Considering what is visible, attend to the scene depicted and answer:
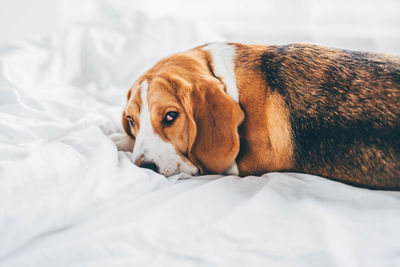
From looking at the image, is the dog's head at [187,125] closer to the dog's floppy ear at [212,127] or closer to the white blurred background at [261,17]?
the dog's floppy ear at [212,127]

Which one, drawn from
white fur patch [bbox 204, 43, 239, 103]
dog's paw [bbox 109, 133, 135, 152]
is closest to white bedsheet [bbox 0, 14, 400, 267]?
dog's paw [bbox 109, 133, 135, 152]

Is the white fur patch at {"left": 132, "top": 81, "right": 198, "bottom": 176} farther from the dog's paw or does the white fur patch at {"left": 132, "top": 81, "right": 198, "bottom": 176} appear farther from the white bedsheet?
the dog's paw

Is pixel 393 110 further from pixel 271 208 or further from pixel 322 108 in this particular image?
pixel 271 208

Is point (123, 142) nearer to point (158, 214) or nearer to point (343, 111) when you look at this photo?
point (158, 214)

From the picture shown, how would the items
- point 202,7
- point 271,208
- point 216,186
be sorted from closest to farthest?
point 271,208 < point 216,186 < point 202,7

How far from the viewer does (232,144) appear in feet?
4.26

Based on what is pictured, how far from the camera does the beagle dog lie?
3.97ft

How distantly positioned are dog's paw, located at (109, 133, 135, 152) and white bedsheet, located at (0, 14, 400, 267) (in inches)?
7.4

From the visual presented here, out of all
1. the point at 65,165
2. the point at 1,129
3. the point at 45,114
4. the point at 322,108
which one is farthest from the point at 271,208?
the point at 45,114

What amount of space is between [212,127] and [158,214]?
1.64ft

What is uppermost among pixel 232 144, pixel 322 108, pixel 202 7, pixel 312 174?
pixel 202 7

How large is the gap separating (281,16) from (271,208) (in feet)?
10.9

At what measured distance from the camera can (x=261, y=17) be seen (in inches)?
151

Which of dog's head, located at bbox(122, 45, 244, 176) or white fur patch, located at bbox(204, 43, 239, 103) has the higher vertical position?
white fur patch, located at bbox(204, 43, 239, 103)
